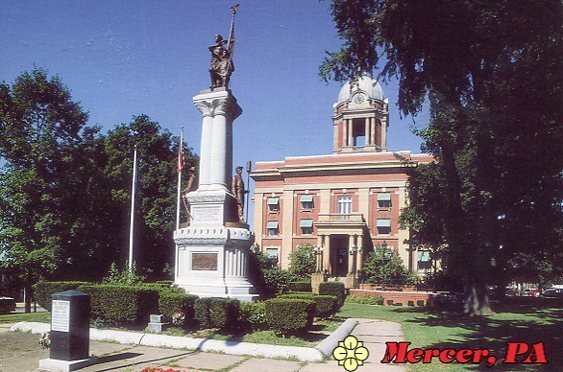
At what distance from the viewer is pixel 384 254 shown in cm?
4506

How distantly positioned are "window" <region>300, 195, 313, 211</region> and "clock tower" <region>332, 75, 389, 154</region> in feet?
26.7

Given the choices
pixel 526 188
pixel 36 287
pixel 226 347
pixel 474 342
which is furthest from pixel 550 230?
pixel 36 287

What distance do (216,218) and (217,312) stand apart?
378 cm

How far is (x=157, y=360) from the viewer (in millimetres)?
9750

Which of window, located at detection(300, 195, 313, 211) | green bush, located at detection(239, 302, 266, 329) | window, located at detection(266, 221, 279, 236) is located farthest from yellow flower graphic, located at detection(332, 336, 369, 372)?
window, located at detection(266, 221, 279, 236)

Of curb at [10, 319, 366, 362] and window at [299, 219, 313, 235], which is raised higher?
window at [299, 219, 313, 235]

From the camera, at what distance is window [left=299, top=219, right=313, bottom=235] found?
2127 inches

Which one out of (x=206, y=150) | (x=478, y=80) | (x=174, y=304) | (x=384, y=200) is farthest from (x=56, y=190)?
(x=384, y=200)

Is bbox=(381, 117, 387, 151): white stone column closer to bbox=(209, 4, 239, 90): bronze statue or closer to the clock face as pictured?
the clock face

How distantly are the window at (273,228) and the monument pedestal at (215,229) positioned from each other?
39.3 metres

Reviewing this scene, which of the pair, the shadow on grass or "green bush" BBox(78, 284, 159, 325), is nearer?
the shadow on grass

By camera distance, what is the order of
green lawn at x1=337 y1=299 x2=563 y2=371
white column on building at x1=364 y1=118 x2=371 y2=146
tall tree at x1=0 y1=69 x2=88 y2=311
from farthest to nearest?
1. white column on building at x1=364 y1=118 x2=371 y2=146
2. tall tree at x1=0 y1=69 x2=88 y2=311
3. green lawn at x1=337 y1=299 x2=563 y2=371

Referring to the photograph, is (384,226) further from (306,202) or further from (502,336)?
(502,336)

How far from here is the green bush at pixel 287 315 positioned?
11.7 m
